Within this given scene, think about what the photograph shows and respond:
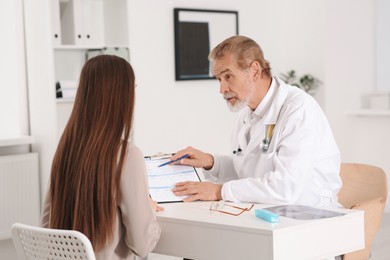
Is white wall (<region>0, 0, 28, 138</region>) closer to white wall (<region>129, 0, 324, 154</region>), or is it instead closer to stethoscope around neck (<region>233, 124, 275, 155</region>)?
white wall (<region>129, 0, 324, 154</region>)

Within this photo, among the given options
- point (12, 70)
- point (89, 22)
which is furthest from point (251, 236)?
point (89, 22)

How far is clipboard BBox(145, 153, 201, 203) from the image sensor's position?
2.64m

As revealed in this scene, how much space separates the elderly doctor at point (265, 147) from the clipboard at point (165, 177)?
0.03m

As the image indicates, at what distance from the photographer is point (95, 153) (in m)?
2.11

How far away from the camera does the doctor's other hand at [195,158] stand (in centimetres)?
285

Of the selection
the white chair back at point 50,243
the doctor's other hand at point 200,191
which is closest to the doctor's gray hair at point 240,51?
the doctor's other hand at point 200,191

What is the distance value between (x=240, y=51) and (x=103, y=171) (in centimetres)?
98

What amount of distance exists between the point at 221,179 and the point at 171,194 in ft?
1.51

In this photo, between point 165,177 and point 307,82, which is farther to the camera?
point 307,82

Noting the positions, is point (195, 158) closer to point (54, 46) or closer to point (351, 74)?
point (54, 46)

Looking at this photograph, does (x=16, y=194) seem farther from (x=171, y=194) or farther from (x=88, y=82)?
(x=88, y=82)

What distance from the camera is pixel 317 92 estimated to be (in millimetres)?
6516

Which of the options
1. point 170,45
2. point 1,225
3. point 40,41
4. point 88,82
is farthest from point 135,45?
point 88,82

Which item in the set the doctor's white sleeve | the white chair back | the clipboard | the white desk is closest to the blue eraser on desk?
the white desk
